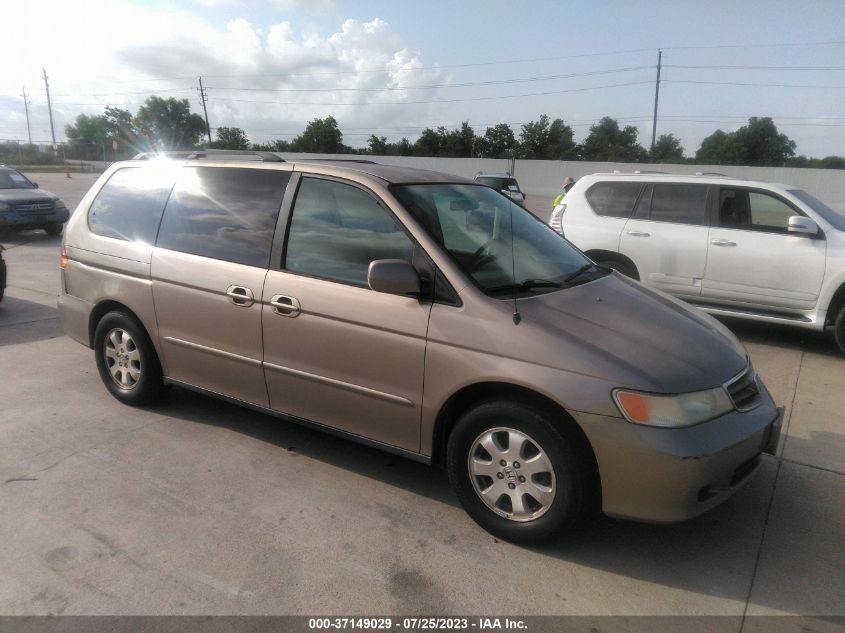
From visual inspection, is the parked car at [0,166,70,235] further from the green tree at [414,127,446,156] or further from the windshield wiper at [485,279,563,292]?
the green tree at [414,127,446,156]

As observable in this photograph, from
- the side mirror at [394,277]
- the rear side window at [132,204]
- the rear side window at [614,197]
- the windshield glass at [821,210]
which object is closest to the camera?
the side mirror at [394,277]

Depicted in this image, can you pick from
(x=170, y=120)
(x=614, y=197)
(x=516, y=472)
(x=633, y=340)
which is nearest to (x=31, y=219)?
(x=614, y=197)

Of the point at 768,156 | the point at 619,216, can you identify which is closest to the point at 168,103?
the point at 768,156

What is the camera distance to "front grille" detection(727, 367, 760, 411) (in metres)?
3.02

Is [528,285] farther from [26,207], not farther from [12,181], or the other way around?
[12,181]

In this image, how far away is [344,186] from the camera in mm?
3686

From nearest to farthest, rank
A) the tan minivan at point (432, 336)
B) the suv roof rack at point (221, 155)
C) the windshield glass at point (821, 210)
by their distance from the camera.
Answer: the tan minivan at point (432, 336) < the suv roof rack at point (221, 155) < the windshield glass at point (821, 210)

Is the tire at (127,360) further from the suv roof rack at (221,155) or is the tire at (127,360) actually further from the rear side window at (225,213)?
the suv roof rack at (221,155)

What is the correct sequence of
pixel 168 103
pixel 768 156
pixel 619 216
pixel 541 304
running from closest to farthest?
pixel 541 304, pixel 619 216, pixel 768 156, pixel 168 103

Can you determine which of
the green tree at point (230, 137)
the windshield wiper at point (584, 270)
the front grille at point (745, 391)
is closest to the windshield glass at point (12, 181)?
the windshield wiper at point (584, 270)

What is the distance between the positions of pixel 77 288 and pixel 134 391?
37.7 inches

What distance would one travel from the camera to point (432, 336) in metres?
3.16

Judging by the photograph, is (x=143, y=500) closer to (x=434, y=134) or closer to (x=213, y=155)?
(x=213, y=155)

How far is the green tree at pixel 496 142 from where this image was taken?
68.4 meters
